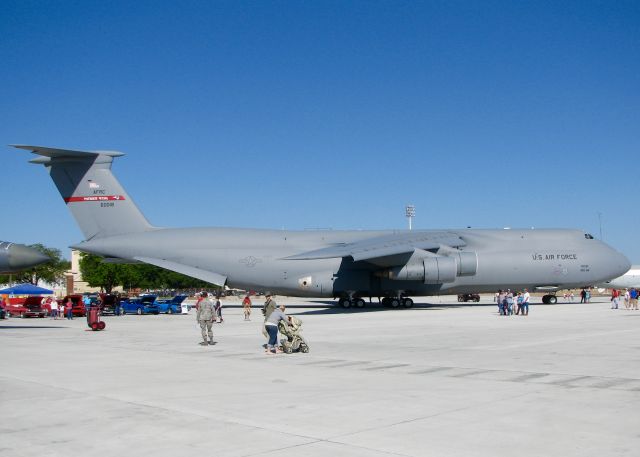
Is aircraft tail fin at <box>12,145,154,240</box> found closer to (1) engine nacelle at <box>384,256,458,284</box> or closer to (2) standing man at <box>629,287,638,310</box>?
(1) engine nacelle at <box>384,256,458,284</box>

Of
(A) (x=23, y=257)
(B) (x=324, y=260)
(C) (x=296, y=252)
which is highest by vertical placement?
(C) (x=296, y=252)

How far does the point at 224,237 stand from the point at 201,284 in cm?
8923

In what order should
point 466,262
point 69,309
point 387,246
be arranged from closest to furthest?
point 69,309 < point 387,246 < point 466,262

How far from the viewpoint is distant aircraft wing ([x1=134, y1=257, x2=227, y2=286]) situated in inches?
1437

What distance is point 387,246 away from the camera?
34.8m

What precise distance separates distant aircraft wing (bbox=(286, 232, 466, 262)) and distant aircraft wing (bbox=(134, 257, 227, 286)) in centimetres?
479

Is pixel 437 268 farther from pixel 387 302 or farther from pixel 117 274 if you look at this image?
pixel 117 274

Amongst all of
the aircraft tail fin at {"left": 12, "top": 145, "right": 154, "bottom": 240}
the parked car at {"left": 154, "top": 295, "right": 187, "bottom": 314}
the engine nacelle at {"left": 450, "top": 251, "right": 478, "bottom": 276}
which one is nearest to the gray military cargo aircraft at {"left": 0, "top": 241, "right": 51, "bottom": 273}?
the aircraft tail fin at {"left": 12, "top": 145, "right": 154, "bottom": 240}

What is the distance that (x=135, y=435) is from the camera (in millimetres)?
7191

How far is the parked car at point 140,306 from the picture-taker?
4044cm

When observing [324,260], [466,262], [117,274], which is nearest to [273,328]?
[324,260]

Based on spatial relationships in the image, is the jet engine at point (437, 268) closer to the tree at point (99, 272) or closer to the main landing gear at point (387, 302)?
the main landing gear at point (387, 302)

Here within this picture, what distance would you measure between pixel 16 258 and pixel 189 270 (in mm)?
15613

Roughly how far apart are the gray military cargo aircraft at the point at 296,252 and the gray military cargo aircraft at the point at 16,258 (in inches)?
571
